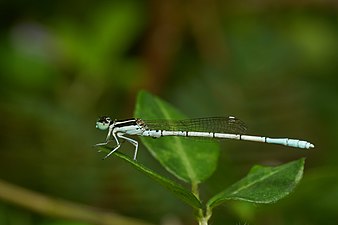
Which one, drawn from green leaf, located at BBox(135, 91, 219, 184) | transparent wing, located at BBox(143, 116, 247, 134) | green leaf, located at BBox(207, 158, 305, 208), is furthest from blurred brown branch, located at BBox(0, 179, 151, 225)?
green leaf, located at BBox(207, 158, 305, 208)

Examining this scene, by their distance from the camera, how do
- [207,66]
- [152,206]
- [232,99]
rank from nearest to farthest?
[152,206], [232,99], [207,66]

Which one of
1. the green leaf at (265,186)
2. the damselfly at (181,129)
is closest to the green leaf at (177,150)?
the damselfly at (181,129)

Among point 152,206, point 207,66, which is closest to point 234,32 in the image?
point 207,66

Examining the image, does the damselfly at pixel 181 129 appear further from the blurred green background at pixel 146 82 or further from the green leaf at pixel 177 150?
the blurred green background at pixel 146 82

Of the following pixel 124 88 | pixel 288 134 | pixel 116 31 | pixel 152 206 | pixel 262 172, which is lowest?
pixel 262 172

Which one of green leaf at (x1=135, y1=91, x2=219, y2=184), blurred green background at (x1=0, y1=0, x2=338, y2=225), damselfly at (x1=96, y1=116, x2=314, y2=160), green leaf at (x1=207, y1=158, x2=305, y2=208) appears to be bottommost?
green leaf at (x1=207, y1=158, x2=305, y2=208)

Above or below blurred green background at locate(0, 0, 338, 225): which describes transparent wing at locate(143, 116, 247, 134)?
below

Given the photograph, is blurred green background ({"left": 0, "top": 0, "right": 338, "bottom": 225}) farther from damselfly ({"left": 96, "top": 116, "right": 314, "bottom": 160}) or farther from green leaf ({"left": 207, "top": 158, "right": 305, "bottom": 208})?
green leaf ({"left": 207, "top": 158, "right": 305, "bottom": 208})

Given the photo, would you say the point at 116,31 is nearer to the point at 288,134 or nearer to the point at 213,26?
the point at 213,26
